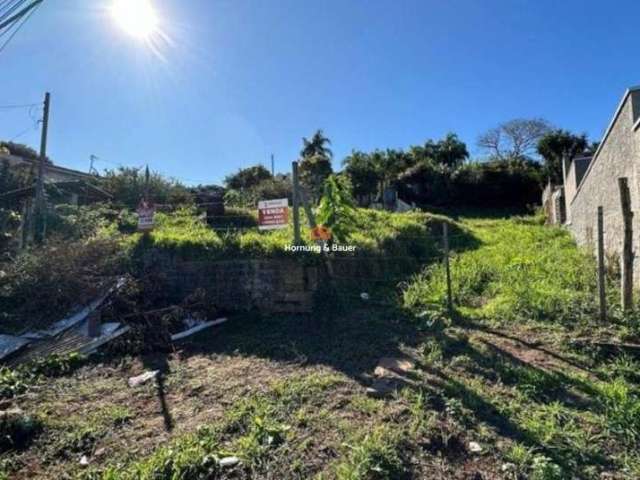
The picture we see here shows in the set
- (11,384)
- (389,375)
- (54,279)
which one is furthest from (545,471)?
(54,279)

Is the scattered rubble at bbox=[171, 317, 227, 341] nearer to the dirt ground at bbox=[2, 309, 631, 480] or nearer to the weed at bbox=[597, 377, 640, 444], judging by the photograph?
the dirt ground at bbox=[2, 309, 631, 480]

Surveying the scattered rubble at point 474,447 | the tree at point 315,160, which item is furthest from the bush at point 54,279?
the tree at point 315,160

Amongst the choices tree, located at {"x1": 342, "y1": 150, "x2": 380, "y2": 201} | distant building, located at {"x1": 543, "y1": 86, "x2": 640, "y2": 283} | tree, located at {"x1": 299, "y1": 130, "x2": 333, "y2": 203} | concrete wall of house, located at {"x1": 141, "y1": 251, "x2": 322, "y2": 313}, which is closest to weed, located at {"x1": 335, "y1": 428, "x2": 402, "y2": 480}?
concrete wall of house, located at {"x1": 141, "y1": 251, "x2": 322, "y2": 313}

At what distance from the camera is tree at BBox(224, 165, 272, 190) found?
27.9 meters

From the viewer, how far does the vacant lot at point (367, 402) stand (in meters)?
2.41

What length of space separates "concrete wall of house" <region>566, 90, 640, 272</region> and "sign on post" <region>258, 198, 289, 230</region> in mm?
4510

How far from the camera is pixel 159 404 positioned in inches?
130

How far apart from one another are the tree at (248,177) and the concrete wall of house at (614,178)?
21.5 meters

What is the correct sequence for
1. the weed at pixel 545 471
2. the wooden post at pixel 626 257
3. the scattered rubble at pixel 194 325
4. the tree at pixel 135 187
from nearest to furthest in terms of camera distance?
the weed at pixel 545 471 → the wooden post at pixel 626 257 → the scattered rubble at pixel 194 325 → the tree at pixel 135 187

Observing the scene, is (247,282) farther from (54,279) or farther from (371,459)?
(371,459)

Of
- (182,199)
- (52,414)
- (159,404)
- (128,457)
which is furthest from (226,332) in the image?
(182,199)

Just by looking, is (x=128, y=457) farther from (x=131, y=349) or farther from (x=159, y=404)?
(x=131, y=349)

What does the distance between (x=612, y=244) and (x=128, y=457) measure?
6986mm

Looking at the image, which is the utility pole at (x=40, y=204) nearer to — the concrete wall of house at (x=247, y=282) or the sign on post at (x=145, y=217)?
the sign on post at (x=145, y=217)
